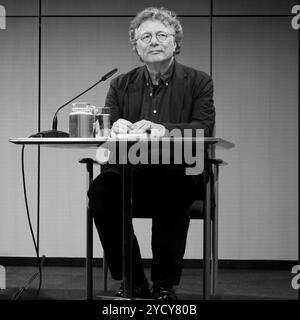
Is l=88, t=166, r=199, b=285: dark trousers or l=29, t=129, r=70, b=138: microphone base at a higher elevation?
l=29, t=129, r=70, b=138: microphone base

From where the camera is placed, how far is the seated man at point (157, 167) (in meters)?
2.21

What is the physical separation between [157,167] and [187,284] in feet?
4.20

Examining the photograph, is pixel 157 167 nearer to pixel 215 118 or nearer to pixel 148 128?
pixel 148 128

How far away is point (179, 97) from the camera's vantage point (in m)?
2.48

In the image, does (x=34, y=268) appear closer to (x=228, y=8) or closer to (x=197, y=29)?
(x=197, y=29)

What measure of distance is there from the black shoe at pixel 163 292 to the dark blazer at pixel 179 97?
A: 682mm

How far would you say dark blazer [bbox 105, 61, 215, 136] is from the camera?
241 centimetres

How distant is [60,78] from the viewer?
390cm

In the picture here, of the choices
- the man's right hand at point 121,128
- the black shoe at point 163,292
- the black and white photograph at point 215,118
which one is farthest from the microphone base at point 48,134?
the black and white photograph at point 215,118

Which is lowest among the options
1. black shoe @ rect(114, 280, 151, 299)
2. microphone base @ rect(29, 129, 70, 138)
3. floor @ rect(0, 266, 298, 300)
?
floor @ rect(0, 266, 298, 300)

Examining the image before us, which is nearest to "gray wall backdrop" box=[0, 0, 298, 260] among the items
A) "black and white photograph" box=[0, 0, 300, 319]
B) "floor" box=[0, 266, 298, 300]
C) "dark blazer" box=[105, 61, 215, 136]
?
"black and white photograph" box=[0, 0, 300, 319]

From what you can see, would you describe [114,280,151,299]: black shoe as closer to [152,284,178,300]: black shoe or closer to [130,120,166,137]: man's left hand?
[152,284,178,300]: black shoe

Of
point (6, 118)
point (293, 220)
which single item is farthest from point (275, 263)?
point (6, 118)

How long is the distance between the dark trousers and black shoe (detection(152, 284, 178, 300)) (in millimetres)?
24
